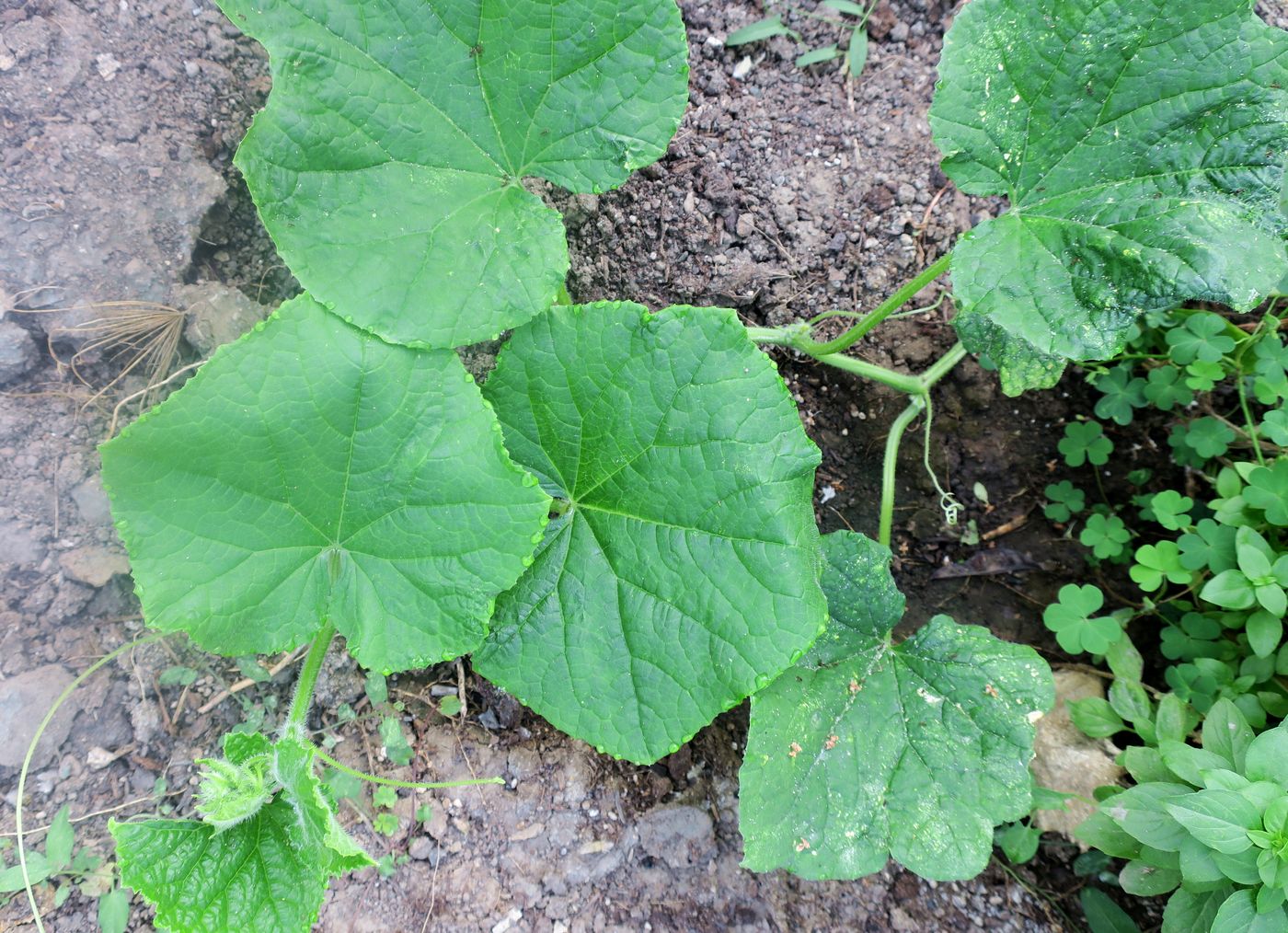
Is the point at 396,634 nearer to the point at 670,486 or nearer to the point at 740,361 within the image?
the point at 670,486

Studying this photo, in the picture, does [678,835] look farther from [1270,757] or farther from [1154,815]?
[1270,757]

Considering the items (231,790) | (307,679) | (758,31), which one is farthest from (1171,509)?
(231,790)

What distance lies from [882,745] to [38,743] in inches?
91.0

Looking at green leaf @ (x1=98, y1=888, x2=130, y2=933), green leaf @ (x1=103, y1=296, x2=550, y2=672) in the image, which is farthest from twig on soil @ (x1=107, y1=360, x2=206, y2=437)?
green leaf @ (x1=98, y1=888, x2=130, y2=933)

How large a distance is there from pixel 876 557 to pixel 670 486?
2.26ft

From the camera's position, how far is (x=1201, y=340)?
2.65 m

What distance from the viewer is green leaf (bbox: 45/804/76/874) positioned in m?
2.22

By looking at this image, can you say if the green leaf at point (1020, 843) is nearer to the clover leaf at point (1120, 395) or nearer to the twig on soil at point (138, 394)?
the clover leaf at point (1120, 395)

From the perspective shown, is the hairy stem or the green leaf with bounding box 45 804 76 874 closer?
the hairy stem

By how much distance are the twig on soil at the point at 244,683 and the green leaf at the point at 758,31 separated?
2.37 meters

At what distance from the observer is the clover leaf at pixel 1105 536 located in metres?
2.82

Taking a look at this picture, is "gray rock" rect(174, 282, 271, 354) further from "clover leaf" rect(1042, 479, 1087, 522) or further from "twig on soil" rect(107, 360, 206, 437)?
"clover leaf" rect(1042, 479, 1087, 522)

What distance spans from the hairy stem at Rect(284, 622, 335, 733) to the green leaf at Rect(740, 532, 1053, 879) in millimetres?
1134

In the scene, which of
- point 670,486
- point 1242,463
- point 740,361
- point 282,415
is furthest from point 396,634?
point 1242,463
